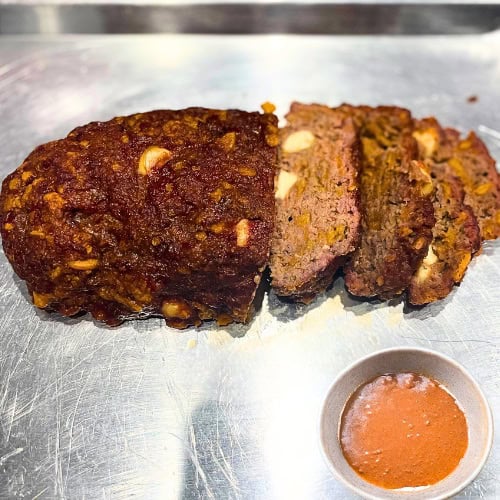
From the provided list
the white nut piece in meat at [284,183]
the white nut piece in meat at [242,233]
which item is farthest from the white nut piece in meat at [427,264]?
the white nut piece in meat at [242,233]

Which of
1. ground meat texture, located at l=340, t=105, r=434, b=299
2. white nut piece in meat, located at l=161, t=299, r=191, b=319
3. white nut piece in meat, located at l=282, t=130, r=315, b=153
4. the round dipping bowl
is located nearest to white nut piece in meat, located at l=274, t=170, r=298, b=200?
white nut piece in meat, located at l=282, t=130, r=315, b=153

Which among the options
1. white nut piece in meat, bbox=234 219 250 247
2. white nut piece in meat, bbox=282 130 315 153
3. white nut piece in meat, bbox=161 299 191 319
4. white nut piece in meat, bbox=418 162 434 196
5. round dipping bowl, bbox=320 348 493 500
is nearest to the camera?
round dipping bowl, bbox=320 348 493 500

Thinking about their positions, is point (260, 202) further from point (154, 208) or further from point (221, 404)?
point (221, 404)

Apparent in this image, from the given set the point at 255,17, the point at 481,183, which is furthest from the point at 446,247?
the point at 255,17

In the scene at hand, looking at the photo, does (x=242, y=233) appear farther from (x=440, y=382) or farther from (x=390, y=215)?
(x=440, y=382)

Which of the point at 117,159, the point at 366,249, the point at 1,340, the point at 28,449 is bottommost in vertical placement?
the point at 28,449

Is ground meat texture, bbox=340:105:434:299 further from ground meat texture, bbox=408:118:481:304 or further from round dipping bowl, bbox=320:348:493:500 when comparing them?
round dipping bowl, bbox=320:348:493:500

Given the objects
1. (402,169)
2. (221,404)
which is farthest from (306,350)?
(402,169)
